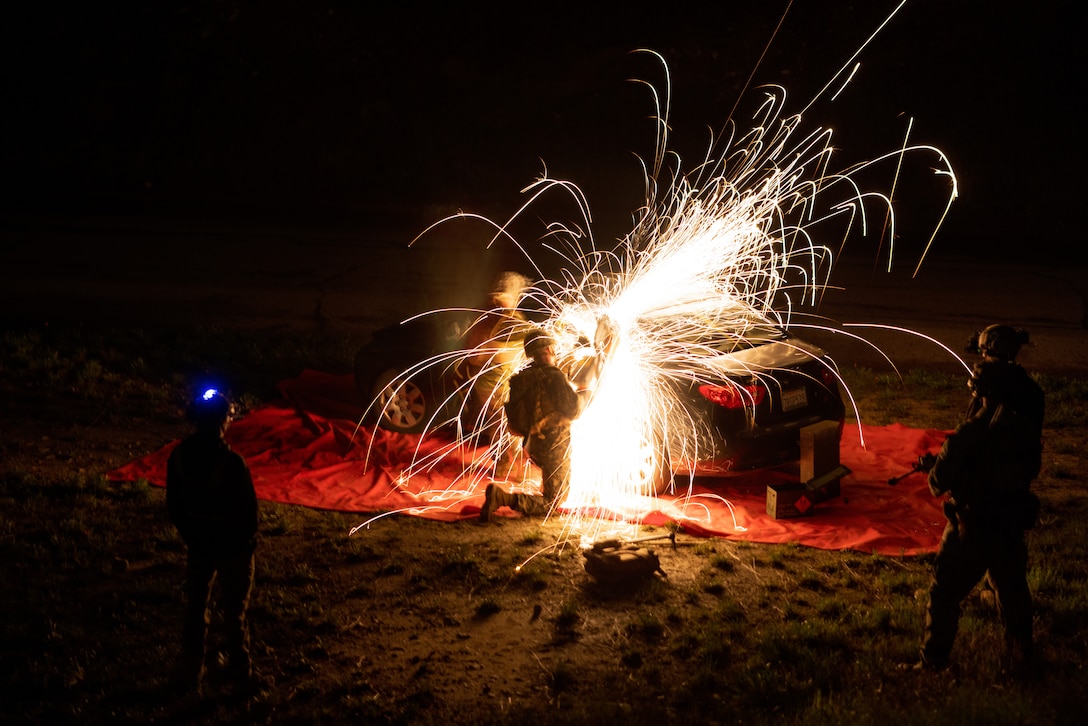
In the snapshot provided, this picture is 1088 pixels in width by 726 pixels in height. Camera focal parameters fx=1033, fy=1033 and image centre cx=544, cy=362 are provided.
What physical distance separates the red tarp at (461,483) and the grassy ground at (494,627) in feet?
1.02

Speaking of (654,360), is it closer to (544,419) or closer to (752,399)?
(752,399)

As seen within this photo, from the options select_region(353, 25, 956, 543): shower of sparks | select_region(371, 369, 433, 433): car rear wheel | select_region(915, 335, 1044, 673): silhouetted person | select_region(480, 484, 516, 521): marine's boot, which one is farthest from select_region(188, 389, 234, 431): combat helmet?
select_region(371, 369, 433, 433): car rear wheel

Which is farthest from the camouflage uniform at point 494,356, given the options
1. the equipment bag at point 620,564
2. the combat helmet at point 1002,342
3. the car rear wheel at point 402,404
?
the combat helmet at point 1002,342

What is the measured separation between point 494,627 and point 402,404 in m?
3.99

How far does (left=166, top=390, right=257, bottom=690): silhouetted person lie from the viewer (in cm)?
528

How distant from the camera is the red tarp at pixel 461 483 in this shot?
754cm

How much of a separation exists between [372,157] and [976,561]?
20.9 meters

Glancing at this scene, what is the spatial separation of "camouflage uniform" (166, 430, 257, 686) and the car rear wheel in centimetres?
423

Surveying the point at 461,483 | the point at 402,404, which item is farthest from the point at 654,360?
the point at 402,404

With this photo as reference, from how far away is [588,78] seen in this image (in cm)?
2619

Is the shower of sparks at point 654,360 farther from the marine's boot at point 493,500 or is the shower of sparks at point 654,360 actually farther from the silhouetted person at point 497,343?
the marine's boot at point 493,500

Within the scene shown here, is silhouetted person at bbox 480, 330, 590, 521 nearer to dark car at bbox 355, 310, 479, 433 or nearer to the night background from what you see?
dark car at bbox 355, 310, 479, 433

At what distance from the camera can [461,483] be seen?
28.3 feet

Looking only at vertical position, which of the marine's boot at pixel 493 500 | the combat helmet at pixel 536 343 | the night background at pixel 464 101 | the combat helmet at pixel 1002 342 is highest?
the night background at pixel 464 101
